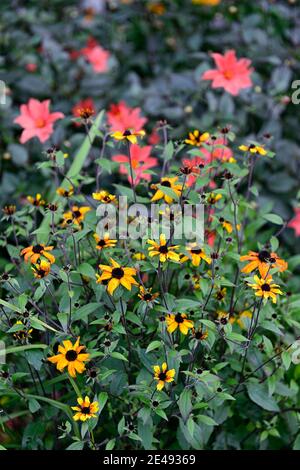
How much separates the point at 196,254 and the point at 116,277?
0.19 metres

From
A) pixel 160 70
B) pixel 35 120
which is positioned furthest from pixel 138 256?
pixel 160 70

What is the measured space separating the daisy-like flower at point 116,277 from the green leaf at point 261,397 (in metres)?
0.41

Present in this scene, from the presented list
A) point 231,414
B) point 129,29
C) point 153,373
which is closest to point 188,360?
point 153,373

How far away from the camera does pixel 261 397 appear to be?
1.53 metres

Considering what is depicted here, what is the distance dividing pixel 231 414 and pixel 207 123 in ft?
3.39

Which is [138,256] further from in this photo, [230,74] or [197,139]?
[230,74]

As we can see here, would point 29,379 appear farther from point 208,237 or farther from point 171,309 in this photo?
point 208,237

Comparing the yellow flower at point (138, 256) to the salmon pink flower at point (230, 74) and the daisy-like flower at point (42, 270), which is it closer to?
the daisy-like flower at point (42, 270)

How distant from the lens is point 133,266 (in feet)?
4.77

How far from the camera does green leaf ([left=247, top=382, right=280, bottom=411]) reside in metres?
1.51

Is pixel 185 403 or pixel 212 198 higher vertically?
pixel 212 198

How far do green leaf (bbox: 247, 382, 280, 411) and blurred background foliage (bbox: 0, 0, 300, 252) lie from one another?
37.3 inches

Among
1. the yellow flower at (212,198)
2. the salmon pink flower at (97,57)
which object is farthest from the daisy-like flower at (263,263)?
the salmon pink flower at (97,57)

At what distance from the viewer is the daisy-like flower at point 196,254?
1.40m
